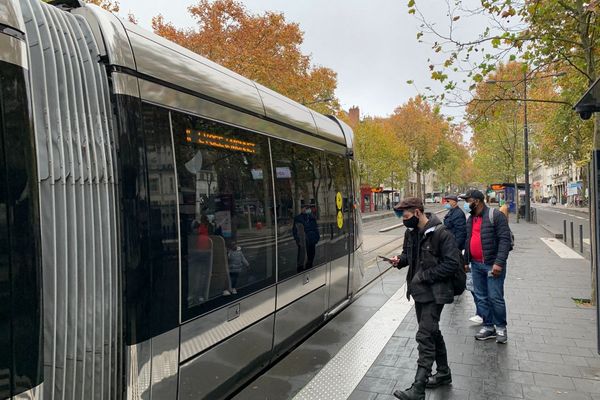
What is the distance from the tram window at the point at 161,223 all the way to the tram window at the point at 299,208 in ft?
5.49

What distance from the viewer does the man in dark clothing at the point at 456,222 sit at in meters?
6.90

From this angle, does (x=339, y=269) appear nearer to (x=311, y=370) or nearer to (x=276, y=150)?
(x=311, y=370)

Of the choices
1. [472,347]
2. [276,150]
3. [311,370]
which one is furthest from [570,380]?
[276,150]

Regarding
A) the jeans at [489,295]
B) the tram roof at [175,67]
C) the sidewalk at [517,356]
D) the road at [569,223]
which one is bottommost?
the road at [569,223]

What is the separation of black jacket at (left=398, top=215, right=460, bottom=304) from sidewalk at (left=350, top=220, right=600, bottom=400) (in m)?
0.93

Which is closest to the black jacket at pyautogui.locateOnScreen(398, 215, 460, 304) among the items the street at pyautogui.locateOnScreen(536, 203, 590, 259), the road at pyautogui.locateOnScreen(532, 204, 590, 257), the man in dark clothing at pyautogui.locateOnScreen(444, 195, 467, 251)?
the man in dark clothing at pyautogui.locateOnScreen(444, 195, 467, 251)

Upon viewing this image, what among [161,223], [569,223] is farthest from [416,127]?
[161,223]

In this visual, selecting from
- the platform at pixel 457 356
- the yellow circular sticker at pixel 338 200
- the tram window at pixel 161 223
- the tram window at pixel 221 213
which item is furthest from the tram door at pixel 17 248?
the yellow circular sticker at pixel 338 200

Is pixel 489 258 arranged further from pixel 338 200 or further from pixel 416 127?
pixel 416 127

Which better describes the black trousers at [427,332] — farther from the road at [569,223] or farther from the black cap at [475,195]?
the road at [569,223]

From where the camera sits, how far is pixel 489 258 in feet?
17.4

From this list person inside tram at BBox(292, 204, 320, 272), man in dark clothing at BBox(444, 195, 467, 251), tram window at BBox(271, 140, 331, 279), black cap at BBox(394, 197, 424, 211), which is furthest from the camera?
man in dark clothing at BBox(444, 195, 467, 251)

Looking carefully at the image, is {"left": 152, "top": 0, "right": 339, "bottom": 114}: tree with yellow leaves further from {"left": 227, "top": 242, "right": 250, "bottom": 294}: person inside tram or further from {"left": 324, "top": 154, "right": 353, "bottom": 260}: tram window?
{"left": 227, "top": 242, "right": 250, "bottom": 294}: person inside tram

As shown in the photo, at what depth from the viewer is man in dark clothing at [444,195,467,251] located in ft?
22.6
